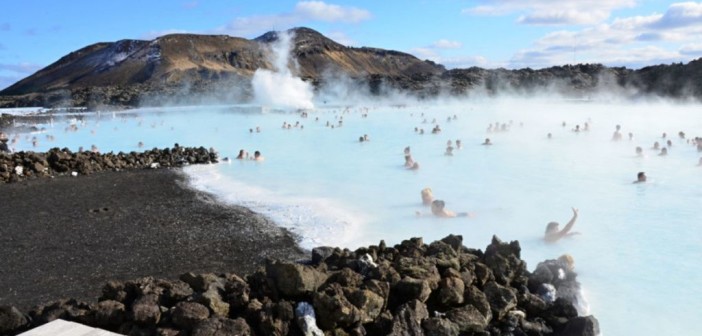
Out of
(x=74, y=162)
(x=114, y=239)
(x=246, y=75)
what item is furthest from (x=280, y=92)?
(x=246, y=75)

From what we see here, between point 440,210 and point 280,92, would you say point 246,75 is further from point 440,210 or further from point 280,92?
point 440,210

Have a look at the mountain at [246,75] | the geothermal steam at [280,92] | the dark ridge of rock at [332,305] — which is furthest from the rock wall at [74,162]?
the mountain at [246,75]

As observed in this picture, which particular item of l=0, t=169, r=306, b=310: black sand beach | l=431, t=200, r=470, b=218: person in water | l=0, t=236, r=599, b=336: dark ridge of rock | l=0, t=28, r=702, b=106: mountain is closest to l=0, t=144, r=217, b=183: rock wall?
l=0, t=169, r=306, b=310: black sand beach

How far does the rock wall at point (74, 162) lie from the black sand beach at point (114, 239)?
132 centimetres

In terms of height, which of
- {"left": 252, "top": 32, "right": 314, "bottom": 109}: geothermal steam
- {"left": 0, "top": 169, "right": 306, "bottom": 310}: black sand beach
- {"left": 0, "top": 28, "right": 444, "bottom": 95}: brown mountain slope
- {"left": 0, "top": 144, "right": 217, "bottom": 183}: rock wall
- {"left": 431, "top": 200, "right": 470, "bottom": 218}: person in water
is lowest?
{"left": 431, "top": 200, "right": 470, "bottom": 218}: person in water

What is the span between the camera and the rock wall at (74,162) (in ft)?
37.8

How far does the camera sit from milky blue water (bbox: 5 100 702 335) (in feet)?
20.2

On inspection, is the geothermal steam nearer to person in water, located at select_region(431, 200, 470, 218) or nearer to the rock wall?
the rock wall

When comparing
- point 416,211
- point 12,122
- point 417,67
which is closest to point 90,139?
point 12,122

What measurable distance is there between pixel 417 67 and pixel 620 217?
113 m

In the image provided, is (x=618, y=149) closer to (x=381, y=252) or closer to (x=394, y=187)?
(x=394, y=187)

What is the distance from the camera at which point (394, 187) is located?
37.3 ft

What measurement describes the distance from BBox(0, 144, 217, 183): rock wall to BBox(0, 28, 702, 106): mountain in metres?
30.0

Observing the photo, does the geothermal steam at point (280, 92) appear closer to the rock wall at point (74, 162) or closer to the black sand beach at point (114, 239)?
the rock wall at point (74, 162)
